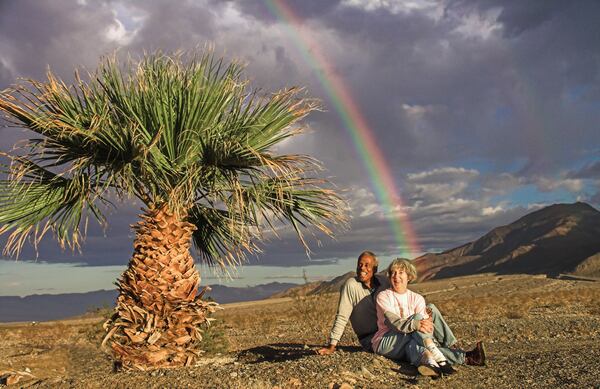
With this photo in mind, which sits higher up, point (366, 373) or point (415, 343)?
point (415, 343)

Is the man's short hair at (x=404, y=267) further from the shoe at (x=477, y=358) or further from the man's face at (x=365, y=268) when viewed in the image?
the shoe at (x=477, y=358)

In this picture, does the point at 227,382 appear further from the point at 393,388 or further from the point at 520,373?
the point at 520,373

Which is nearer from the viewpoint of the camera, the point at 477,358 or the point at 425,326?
the point at 425,326

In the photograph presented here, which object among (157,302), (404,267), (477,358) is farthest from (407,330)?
(157,302)

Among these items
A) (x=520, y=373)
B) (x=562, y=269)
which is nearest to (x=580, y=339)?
(x=520, y=373)

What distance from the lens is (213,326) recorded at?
13062 millimetres

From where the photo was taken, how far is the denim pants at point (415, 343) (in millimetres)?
7523

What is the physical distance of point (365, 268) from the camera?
8.38 meters

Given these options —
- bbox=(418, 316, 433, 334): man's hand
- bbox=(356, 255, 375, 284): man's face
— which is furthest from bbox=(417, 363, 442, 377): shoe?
bbox=(356, 255, 375, 284): man's face

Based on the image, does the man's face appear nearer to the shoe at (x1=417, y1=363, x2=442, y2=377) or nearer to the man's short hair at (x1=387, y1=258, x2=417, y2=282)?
the man's short hair at (x1=387, y1=258, x2=417, y2=282)

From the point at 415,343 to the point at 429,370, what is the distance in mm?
490

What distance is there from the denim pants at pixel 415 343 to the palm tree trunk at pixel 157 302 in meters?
2.59

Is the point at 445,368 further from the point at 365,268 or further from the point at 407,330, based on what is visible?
the point at 365,268

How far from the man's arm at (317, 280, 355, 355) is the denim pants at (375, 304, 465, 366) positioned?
1.99 ft
